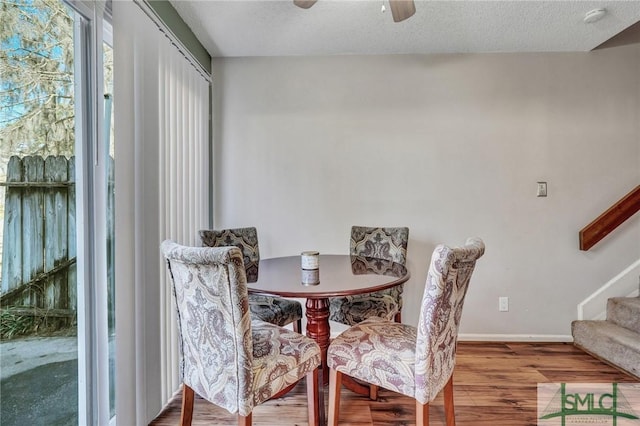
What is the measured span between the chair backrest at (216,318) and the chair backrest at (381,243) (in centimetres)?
135

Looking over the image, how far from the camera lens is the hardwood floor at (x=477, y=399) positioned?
1.71m

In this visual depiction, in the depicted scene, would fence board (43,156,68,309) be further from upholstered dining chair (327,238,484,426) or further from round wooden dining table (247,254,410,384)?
upholstered dining chair (327,238,484,426)

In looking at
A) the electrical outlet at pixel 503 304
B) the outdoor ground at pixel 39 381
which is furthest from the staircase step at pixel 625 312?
the outdoor ground at pixel 39 381

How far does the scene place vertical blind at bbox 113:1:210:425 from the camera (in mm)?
1490

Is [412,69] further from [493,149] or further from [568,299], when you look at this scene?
[568,299]

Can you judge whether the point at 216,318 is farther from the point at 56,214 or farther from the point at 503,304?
the point at 503,304

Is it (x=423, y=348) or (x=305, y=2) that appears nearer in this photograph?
(x=423, y=348)

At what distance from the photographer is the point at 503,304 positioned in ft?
8.77

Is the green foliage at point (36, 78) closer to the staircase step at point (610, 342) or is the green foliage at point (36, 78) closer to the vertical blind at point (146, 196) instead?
the vertical blind at point (146, 196)

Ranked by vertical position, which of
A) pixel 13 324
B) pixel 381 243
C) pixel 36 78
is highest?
pixel 36 78

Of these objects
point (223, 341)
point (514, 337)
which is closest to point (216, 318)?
point (223, 341)

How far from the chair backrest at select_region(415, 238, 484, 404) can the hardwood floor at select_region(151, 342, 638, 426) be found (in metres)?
0.56

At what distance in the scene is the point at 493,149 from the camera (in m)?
2.65

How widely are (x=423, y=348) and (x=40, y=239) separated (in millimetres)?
1578
